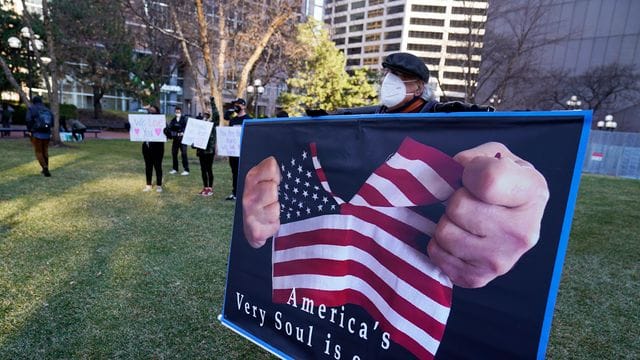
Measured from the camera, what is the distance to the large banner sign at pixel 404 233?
56.1 inches

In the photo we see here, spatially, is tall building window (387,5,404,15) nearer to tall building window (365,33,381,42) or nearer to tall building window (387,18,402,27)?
tall building window (387,18,402,27)

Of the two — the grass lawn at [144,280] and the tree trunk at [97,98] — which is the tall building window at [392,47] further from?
the grass lawn at [144,280]

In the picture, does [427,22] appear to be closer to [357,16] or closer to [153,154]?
[357,16]

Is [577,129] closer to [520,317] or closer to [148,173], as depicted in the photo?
[520,317]

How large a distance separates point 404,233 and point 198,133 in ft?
23.4

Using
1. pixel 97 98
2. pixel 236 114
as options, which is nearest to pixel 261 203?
pixel 236 114

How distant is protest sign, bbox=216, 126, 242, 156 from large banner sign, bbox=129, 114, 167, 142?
1175mm

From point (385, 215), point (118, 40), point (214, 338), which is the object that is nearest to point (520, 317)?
point (385, 215)

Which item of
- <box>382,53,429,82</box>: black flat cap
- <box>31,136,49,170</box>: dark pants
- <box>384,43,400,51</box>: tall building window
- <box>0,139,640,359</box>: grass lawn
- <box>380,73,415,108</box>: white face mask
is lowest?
<box>0,139,640,359</box>: grass lawn

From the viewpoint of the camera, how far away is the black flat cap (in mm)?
2436

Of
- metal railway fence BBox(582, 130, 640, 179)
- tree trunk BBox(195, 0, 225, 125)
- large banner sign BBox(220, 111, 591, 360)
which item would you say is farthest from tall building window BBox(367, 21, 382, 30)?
large banner sign BBox(220, 111, 591, 360)

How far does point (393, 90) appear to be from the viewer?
254 cm

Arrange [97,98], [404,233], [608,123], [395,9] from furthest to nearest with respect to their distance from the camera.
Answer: [395,9], [97,98], [608,123], [404,233]

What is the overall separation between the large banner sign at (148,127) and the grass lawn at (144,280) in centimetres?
127
